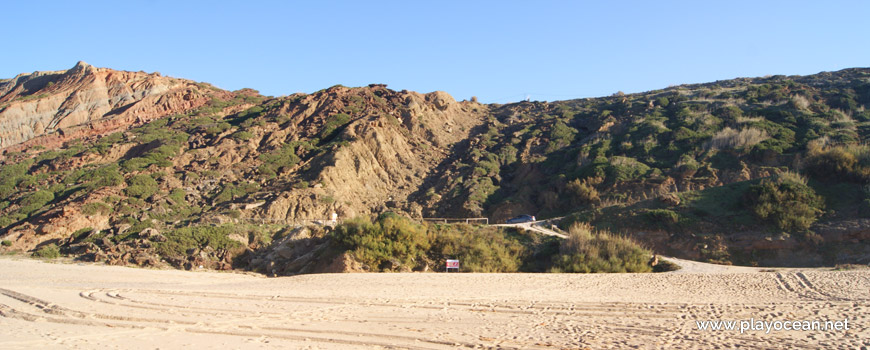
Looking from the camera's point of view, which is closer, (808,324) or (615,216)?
(808,324)

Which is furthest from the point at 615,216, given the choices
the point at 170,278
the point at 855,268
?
the point at 170,278

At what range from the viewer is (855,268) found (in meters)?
16.1

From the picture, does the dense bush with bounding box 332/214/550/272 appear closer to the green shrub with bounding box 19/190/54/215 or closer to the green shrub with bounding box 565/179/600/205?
the green shrub with bounding box 565/179/600/205

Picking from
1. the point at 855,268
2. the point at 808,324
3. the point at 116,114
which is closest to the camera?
the point at 808,324

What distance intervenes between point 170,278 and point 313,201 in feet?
40.6

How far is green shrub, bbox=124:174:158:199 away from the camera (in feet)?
89.9

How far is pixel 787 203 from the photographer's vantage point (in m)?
20.5

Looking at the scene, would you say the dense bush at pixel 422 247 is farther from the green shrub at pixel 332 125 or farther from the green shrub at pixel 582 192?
the green shrub at pixel 332 125

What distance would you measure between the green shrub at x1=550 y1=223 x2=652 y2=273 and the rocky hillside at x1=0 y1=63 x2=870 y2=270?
377 cm

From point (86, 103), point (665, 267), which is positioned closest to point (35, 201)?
point (86, 103)

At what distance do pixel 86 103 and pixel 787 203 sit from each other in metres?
53.0

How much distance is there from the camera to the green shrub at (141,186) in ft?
89.9

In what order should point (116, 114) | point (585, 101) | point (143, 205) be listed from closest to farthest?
point (143, 205), point (116, 114), point (585, 101)

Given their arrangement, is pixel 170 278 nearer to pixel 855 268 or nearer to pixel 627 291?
pixel 627 291
